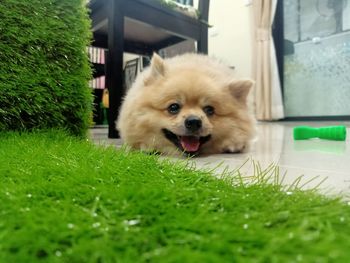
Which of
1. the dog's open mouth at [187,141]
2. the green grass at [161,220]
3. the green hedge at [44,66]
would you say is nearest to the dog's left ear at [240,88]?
the dog's open mouth at [187,141]

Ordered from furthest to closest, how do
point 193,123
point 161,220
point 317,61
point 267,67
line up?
point 267,67 → point 317,61 → point 193,123 → point 161,220

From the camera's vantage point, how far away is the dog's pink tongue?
1510mm

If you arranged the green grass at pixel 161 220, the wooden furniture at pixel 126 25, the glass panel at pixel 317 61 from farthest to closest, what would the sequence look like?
the glass panel at pixel 317 61 < the wooden furniture at pixel 126 25 < the green grass at pixel 161 220

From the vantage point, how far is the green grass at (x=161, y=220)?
0.38 m

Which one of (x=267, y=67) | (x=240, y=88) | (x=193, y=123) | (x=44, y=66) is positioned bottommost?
(x=193, y=123)

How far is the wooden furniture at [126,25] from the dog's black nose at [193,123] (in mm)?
1020

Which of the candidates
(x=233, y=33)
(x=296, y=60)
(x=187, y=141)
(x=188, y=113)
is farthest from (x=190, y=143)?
(x=233, y=33)

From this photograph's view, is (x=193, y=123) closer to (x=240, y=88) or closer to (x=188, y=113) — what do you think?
(x=188, y=113)

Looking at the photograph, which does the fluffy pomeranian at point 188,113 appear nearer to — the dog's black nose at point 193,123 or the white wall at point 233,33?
the dog's black nose at point 193,123

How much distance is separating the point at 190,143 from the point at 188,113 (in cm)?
14

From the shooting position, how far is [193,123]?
57.0 inches

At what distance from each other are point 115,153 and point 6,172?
36 centimetres

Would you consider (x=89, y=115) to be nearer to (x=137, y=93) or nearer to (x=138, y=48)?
(x=137, y=93)

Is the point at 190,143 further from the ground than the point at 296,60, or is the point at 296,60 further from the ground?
the point at 296,60
